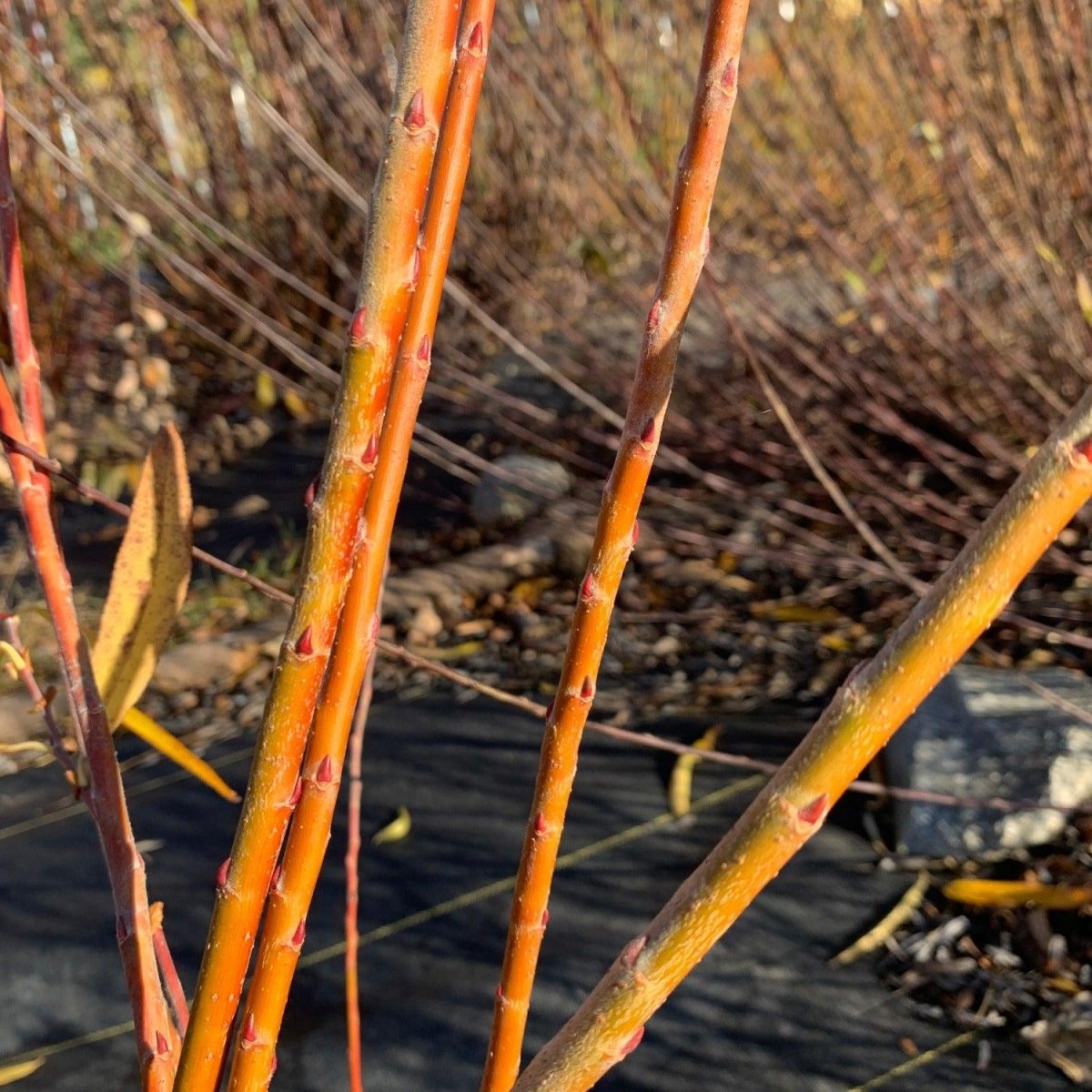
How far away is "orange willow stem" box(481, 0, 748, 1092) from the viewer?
434mm

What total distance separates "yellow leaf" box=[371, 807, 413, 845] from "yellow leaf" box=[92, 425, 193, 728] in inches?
59.2

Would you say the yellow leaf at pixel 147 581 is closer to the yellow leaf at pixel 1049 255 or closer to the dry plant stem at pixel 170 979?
the dry plant stem at pixel 170 979

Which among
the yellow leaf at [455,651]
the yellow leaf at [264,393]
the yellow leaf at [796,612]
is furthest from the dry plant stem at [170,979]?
the yellow leaf at [264,393]

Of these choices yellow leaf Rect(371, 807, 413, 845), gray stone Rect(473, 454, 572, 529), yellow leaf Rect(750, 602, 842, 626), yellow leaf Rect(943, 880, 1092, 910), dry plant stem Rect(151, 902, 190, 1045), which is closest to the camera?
dry plant stem Rect(151, 902, 190, 1045)

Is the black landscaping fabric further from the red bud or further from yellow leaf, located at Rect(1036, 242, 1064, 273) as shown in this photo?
the red bud

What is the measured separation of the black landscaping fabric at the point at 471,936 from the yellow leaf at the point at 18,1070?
17mm

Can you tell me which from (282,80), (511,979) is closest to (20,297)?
(511,979)

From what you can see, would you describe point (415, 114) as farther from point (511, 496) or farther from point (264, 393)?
point (264, 393)

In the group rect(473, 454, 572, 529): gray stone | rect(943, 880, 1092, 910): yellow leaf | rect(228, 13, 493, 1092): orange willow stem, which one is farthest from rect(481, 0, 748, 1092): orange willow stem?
rect(473, 454, 572, 529): gray stone

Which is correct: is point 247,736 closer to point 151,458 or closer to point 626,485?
point 151,458

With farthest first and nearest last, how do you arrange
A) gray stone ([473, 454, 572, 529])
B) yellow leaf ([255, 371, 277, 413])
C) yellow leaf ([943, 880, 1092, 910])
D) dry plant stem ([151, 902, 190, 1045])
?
yellow leaf ([255, 371, 277, 413]) → gray stone ([473, 454, 572, 529]) → yellow leaf ([943, 880, 1092, 910]) → dry plant stem ([151, 902, 190, 1045])

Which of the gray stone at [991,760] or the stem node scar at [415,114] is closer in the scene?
the stem node scar at [415,114]

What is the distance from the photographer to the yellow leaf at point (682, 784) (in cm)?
207

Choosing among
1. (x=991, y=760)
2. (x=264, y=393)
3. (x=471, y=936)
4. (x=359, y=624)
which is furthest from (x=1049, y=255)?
(x=264, y=393)
